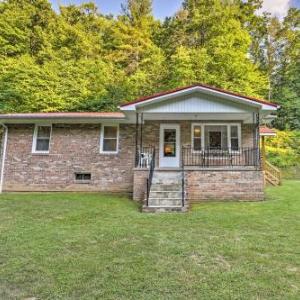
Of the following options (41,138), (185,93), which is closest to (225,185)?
(185,93)

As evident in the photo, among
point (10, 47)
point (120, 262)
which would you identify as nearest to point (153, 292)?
point (120, 262)

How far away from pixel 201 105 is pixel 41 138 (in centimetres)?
690

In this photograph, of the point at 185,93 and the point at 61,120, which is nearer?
the point at 185,93

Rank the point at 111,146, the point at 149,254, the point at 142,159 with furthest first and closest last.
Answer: the point at 111,146
the point at 142,159
the point at 149,254

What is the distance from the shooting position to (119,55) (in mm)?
22859

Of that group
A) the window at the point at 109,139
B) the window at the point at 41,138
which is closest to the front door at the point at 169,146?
the window at the point at 109,139

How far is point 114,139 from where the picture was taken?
1184cm

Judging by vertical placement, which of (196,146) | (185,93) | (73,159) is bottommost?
(73,159)

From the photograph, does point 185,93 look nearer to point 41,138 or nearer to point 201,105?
point 201,105

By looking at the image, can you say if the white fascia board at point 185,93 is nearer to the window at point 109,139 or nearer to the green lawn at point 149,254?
the window at point 109,139

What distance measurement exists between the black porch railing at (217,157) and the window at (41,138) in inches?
229

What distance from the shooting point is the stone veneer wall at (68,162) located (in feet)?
37.5

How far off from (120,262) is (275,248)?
2.57 meters

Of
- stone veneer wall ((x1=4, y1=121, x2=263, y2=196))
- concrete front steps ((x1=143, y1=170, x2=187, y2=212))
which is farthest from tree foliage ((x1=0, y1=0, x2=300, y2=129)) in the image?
concrete front steps ((x1=143, y1=170, x2=187, y2=212))
